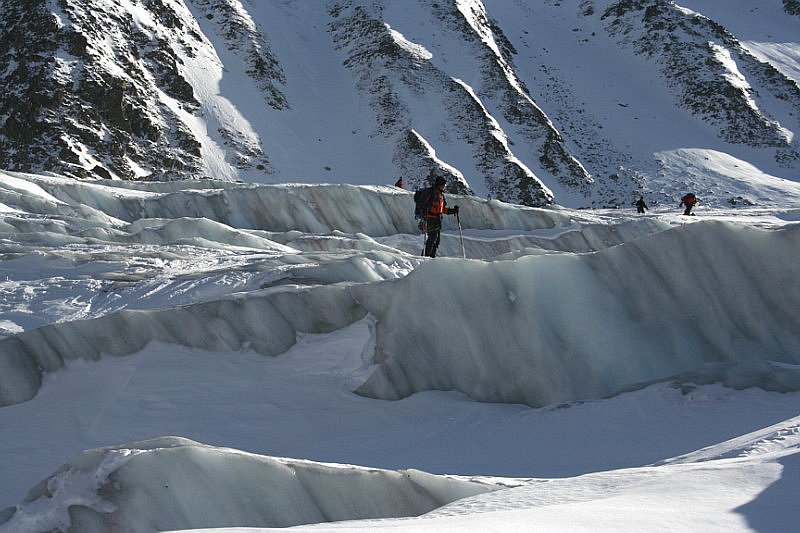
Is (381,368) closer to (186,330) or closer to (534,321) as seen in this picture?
(534,321)

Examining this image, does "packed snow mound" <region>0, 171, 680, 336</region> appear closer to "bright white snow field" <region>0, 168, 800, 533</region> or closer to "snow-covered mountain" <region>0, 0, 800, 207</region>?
"bright white snow field" <region>0, 168, 800, 533</region>

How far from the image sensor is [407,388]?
278 inches

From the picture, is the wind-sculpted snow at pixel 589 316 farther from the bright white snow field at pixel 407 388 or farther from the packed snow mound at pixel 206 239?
the packed snow mound at pixel 206 239

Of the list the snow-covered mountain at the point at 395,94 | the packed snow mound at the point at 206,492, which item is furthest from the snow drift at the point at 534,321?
the snow-covered mountain at the point at 395,94

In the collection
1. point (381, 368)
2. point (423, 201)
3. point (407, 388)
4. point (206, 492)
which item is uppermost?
point (423, 201)

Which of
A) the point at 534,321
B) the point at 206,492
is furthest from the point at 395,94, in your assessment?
the point at 206,492

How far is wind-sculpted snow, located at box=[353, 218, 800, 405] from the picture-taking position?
701 cm

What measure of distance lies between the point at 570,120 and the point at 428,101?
1133 centimetres

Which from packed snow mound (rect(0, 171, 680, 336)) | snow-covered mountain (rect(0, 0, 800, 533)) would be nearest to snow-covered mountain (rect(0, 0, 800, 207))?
packed snow mound (rect(0, 171, 680, 336))

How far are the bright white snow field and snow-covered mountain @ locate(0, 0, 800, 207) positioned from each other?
3382 centimetres

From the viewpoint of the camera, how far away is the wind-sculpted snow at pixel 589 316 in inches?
276

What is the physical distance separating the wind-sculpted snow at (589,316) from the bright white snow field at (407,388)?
2 centimetres

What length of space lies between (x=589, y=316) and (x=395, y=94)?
1782 inches

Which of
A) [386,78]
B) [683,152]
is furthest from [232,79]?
[683,152]
